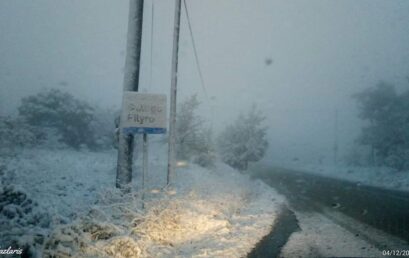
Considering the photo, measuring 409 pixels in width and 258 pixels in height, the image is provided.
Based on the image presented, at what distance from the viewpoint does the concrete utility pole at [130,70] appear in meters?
10.3

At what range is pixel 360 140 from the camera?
43.5 metres

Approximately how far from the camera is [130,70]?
10422 millimetres

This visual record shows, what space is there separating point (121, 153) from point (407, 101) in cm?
3598

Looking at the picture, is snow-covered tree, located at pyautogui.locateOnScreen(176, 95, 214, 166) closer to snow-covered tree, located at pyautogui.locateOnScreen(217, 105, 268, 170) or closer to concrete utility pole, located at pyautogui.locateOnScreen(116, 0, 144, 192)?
snow-covered tree, located at pyautogui.locateOnScreen(217, 105, 268, 170)

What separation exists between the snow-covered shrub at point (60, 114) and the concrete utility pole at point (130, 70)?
33058 mm

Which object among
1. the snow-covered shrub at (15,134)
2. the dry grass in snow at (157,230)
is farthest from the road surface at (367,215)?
the snow-covered shrub at (15,134)

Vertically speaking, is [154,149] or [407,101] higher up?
[407,101]

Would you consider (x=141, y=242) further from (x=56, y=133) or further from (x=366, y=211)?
(x=56, y=133)

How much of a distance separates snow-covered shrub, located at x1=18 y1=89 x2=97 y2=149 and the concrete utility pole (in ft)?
108

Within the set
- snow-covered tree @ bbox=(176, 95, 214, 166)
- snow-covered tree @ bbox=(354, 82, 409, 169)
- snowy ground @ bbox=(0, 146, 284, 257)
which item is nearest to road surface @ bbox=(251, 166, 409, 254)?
snowy ground @ bbox=(0, 146, 284, 257)

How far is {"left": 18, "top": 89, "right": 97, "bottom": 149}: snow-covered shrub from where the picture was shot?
4097 centimetres

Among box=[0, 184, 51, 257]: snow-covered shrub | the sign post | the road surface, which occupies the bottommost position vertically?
the road surface

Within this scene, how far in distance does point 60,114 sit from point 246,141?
2029cm

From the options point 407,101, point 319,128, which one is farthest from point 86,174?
point 319,128
